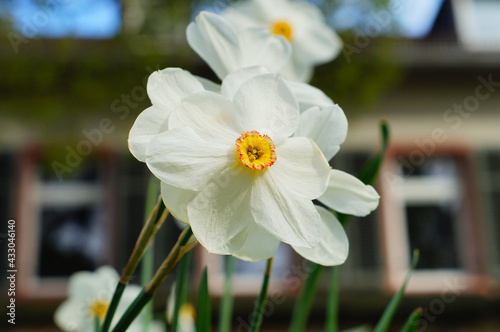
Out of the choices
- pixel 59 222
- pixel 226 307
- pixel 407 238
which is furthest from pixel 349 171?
pixel 226 307

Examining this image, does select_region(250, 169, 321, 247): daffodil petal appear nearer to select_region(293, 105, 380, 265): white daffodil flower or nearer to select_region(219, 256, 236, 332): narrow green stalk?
select_region(293, 105, 380, 265): white daffodil flower

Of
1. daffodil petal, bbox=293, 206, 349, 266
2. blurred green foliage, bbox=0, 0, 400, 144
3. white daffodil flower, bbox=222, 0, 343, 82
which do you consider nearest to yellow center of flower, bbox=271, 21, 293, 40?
white daffodil flower, bbox=222, 0, 343, 82

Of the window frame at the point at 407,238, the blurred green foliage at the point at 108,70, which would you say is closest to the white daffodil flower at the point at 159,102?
the blurred green foliage at the point at 108,70

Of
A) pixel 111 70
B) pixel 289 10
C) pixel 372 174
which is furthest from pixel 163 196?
pixel 111 70

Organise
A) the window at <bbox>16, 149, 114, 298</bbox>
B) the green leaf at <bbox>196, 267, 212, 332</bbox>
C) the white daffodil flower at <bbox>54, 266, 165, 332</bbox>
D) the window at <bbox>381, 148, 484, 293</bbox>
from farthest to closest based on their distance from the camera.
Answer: the window at <bbox>381, 148, 484, 293</bbox>
the window at <bbox>16, 149, 114, 298</bbox>
the white daffodil flower at <bbox>54, 266, 165, 332</bbox>
the green leaf at <bbox>196, 267, 212, 332</bbox>

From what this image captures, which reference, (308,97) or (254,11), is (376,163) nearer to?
(308,97)

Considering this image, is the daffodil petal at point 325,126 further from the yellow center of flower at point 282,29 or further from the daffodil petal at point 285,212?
the yellow center of flower at point 282,29
